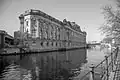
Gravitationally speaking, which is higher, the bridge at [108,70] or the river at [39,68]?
the bridge at [108,70]

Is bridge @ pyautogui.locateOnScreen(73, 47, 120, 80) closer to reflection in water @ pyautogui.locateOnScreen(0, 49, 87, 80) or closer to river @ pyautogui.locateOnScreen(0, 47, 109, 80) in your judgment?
reflection in water @ pyautogui.locateOnScreen(0, 49, 87, 80)

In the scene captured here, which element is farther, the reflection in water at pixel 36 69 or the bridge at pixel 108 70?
the reflection in water at pixel 36 69

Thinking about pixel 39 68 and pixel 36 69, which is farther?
pixel 39 68

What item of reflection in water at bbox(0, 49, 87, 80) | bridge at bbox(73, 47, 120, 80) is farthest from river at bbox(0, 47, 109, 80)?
bridge at bbox(73, 47, 120, 80)

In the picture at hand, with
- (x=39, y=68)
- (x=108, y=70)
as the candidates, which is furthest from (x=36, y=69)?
(x=108, y=70)

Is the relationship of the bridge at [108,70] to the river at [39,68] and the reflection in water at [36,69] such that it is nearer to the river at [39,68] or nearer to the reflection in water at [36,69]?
the reflection in water at [36,69]

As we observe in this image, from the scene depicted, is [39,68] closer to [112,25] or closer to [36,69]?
[36,69]

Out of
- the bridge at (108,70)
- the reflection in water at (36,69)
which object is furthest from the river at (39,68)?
the bridge at (108,70)

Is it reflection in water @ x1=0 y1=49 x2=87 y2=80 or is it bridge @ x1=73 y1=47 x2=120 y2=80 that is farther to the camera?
reflection in water @ x1=0 y1=49 x2=87 y2=80

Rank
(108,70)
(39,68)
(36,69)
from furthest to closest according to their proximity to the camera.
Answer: (39,68) < (36,69) < (108,70)

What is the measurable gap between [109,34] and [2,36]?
3390cm

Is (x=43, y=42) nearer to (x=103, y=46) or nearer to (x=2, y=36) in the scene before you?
(x=2, y=36)

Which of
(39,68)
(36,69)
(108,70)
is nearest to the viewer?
(108,70)

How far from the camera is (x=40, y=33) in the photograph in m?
48.9
